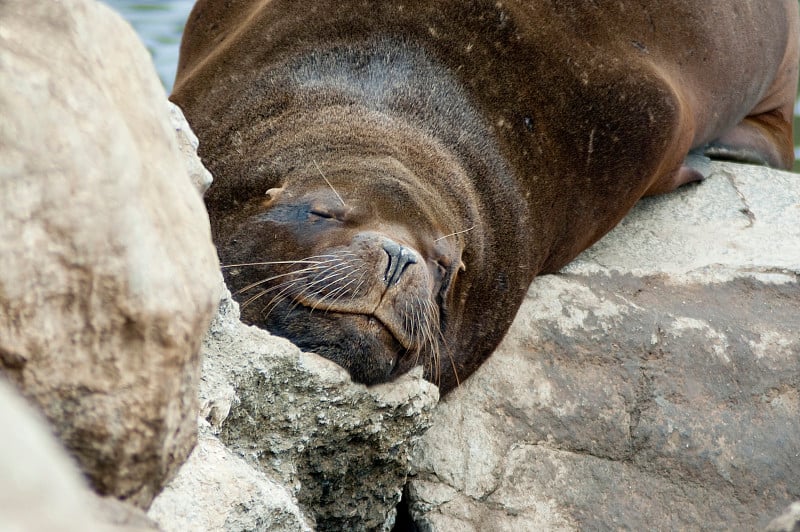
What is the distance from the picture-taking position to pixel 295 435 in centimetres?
330

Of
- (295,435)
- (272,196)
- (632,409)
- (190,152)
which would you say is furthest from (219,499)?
(632,409)

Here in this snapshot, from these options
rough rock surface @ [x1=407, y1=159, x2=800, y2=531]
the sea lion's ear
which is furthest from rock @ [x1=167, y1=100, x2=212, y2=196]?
rough rock surface @ [x1=407, y1=159, x2=800, y2=531]

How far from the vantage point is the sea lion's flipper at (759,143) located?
22.6 feet

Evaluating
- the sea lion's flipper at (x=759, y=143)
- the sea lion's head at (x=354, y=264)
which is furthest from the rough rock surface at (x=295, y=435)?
the sea lion's flipper at (x=759, y=143)

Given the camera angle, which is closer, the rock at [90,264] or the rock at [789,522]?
the rock at [90,264]

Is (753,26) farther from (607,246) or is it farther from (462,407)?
(462,407)

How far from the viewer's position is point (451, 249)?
4.15m

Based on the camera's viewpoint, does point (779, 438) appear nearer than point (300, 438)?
No

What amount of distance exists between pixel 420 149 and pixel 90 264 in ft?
9.45

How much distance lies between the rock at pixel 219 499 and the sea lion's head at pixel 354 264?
30.9 inches

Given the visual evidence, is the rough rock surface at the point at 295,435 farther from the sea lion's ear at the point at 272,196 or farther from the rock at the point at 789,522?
the rock at the point at 789,522

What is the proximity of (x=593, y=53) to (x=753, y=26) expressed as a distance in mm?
1786

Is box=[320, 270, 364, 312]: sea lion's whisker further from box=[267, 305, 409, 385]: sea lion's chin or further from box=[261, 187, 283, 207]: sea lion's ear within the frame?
box=[261, 187, 283, 207]: sea lion's ear

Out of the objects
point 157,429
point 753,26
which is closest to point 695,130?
point 753,26
